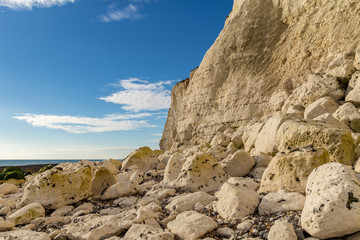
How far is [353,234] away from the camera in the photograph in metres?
2.53

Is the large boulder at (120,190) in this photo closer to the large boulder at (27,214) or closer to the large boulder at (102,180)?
the large boulder at (102,180)

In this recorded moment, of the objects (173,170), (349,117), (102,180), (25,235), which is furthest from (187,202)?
(349,117)

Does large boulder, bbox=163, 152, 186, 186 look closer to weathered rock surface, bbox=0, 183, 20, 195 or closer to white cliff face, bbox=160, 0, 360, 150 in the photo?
weathered rock surface, bbox=0, 183, 20, 195

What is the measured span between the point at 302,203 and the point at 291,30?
52.5 ft

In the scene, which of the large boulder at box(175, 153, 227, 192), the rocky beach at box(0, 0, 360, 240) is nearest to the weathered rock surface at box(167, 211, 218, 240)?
the rocky beach at box(0, 0, 360, 240)

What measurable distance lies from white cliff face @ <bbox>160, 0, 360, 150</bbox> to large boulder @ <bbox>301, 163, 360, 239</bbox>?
914cm

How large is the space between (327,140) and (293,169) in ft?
4.05

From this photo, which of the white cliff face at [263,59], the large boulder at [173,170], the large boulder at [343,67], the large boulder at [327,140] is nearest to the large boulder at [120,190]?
the large boulder at [173,170]

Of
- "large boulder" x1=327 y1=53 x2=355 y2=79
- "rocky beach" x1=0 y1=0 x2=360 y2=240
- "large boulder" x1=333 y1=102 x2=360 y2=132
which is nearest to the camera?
"rocky beach" x1=0 y1=0 x2=360 y2=240

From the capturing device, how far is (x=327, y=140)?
4.66 m

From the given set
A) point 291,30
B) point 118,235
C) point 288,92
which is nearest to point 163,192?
point 118,235

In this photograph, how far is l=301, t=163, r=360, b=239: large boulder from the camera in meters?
2.48

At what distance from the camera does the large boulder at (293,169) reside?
3896 millimetres

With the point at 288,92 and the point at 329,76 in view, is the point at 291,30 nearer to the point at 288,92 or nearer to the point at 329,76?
the point at 288,92
